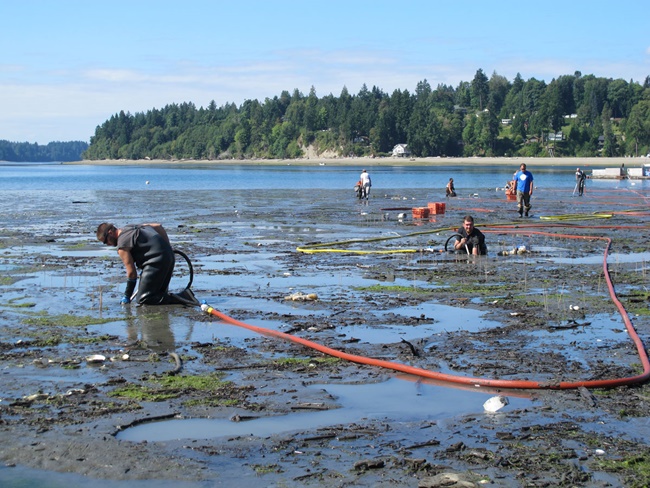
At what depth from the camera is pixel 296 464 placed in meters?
7.22

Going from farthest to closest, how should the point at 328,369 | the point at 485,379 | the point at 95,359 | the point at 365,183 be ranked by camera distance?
the point at 365,183 → the point at 95,359 → the point at 328,369 → the point at 485,379

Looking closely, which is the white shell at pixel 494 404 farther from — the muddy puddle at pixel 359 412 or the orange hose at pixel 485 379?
the orange hose at pixel 485 379

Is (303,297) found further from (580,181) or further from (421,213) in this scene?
(580,181)

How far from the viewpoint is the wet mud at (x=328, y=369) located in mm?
7219

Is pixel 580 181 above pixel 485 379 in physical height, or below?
above

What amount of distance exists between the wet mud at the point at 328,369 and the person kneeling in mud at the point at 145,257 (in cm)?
41

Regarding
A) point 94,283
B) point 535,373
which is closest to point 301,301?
point 94,283

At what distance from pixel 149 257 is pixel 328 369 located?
491cm

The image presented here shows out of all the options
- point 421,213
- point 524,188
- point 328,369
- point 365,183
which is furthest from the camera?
point 365,183

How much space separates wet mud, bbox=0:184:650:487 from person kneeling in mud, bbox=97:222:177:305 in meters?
0.41

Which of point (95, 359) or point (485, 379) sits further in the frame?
point (95, 359)

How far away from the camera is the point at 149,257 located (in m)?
14.1

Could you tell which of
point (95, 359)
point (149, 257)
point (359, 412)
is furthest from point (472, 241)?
point (359, 412)

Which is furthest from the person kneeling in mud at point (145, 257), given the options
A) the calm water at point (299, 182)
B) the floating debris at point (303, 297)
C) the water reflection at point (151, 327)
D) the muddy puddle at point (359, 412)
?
the calm water at point (299, 182)
